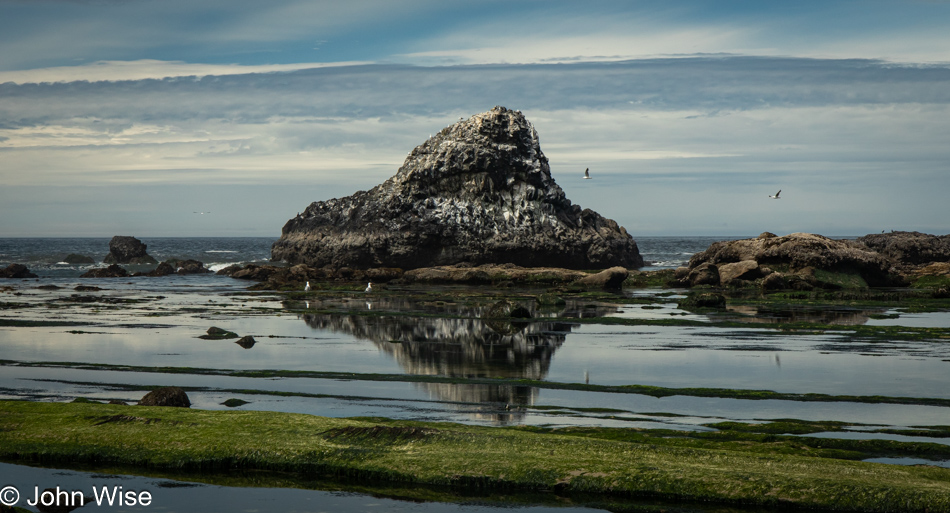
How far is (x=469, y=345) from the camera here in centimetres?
2717

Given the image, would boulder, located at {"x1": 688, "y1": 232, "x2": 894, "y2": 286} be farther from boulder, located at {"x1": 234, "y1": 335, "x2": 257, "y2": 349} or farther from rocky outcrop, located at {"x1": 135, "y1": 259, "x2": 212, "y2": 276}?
rocky outcrop, located at {"x1": 135, "y1": 259, "x2": 212, "y2": 276}

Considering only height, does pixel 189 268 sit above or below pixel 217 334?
below

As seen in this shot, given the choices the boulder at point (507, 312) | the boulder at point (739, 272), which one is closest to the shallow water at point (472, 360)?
the boulder at point (507, 312)

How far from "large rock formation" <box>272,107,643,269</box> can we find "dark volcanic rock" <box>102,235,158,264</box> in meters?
26.9

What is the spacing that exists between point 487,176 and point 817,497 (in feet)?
217

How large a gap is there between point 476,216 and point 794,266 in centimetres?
2947

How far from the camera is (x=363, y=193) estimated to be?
282 ft

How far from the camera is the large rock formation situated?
72.6 m

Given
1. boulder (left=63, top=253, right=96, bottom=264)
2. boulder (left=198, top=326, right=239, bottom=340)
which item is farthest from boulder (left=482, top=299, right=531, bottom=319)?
boulder (left=63, top=253, right=96, bottom=264)

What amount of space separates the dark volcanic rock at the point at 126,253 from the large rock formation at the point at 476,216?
88.3 feet

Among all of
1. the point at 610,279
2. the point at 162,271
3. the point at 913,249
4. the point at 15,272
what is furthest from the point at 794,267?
the point at 15,272

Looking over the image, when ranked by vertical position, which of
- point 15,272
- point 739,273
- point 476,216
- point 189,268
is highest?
point 476,216

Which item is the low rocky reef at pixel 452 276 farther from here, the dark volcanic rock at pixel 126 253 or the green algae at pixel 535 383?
the green algae at pixel 535 383

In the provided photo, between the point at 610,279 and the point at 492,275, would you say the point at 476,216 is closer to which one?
the point at 492,275
